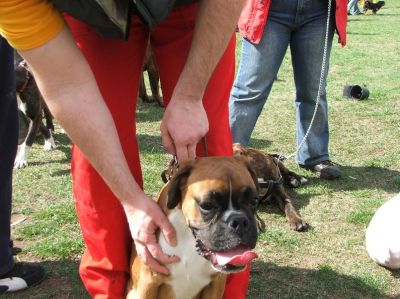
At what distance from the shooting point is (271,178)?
466 cm

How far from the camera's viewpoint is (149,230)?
2.20 m

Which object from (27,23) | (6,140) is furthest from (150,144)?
(27,23)

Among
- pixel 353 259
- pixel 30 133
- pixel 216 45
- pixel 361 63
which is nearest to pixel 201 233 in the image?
pixel 216 45

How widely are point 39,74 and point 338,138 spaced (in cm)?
492

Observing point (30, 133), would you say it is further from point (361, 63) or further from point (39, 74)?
point (361, 63)

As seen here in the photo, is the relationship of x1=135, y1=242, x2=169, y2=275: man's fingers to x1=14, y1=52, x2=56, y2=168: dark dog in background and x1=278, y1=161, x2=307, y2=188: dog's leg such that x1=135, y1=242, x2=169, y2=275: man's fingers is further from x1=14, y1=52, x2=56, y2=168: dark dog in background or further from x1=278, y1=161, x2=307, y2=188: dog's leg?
x1=14, y1=52, x2=56, y2=168: dark dog in background

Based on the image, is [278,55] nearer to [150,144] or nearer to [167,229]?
[150,144]

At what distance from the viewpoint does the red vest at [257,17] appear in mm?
4469

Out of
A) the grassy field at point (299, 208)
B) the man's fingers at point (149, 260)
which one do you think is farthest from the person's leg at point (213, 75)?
the grassy field at point (299, 208)

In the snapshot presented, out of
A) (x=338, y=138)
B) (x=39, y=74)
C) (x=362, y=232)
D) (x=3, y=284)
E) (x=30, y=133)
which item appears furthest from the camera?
(x=338, y=138)

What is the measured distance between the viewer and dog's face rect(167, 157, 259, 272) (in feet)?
6.94

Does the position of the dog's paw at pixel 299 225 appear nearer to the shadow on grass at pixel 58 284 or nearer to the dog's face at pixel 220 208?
the shadow on grass at pixel 58 284

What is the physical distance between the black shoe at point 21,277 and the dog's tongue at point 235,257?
1.62 m

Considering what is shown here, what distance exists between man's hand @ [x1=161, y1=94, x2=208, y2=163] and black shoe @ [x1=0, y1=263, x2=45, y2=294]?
157 centimetres
